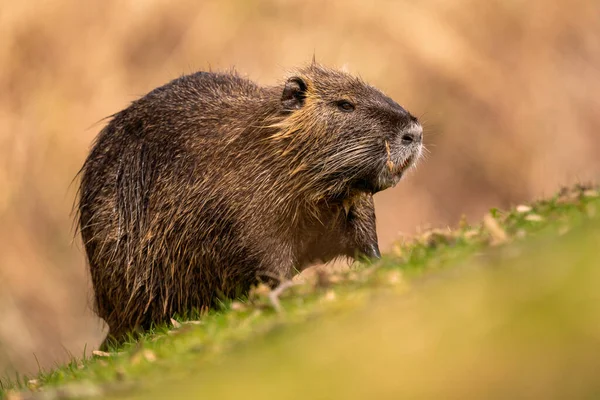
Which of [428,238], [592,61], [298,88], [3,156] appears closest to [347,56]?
[592,61]

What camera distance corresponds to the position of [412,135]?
5078 millimetres

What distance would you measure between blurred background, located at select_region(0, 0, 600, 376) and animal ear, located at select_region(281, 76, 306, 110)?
463cm

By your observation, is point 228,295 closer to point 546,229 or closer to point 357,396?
Answer: point 546,229

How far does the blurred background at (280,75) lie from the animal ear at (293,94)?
4.63m

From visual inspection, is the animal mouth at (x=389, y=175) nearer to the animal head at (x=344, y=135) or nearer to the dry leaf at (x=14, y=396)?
the animal head at (x=344, y=135)

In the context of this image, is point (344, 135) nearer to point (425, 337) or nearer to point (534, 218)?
point (534, 218)

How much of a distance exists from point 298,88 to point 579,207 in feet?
5.78

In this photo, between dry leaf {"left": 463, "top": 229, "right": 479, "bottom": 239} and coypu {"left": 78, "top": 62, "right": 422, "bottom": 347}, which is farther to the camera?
coypu {"left": 78, "top": 62, "right": 422, "bottom": 347}

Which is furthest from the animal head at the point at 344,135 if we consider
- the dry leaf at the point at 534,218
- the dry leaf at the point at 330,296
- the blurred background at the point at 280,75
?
the blurred background at the point at 280,75

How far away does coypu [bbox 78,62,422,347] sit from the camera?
5148 millimetres

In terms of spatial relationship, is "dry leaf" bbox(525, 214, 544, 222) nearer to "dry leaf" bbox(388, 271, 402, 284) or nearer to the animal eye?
"dry leaf" bbox(388, 271, 402, 284)

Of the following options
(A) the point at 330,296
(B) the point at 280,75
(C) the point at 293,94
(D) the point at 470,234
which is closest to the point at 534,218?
(D) the point at 470,234

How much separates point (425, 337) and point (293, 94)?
2.78 m

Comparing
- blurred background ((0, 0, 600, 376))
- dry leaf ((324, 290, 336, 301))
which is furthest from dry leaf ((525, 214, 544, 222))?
blurred background ((0, 0, 600, 376))
